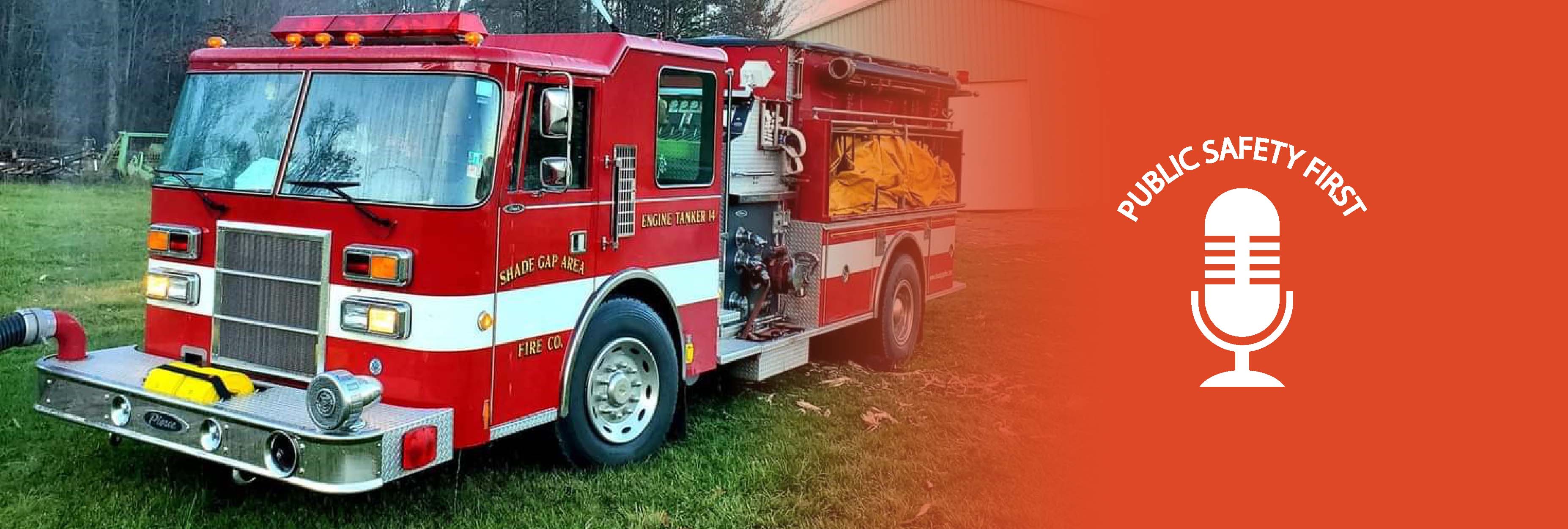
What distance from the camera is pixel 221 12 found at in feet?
73.0

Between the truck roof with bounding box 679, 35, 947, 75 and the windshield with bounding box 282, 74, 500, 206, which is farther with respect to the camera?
the truck roof with bounding box 679, 35, 947, 75

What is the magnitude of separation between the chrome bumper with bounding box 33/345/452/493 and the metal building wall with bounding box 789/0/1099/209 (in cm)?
1832

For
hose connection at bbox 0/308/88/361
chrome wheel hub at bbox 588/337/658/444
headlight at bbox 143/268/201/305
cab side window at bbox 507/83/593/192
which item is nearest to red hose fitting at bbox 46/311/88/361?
hose connection at bbox 0/308/88/361

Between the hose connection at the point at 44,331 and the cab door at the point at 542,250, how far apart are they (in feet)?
6.89

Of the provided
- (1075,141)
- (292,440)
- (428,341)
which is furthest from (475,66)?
(1075,141)

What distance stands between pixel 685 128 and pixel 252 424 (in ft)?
9.09

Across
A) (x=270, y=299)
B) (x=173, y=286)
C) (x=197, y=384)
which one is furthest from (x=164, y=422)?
(x=173, y=286)

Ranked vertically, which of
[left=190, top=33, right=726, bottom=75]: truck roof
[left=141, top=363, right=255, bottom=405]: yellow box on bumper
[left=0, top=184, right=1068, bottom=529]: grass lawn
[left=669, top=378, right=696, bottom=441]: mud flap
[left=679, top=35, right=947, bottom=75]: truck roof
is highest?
[left=679, top=35, right=947, bottom=75]: truck roof

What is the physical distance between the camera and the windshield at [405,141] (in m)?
5.16

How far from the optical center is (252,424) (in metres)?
4.88

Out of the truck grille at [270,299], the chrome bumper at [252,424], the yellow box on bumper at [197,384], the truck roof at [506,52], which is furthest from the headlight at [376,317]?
the truck roof at [506,52]

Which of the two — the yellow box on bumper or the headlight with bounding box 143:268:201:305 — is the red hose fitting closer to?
the headlight with bounding box 143:268:201:305

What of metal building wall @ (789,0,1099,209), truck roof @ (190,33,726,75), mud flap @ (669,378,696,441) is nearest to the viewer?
truck roof @ (190,33,726,75)

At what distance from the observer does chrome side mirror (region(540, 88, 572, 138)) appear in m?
5.42
